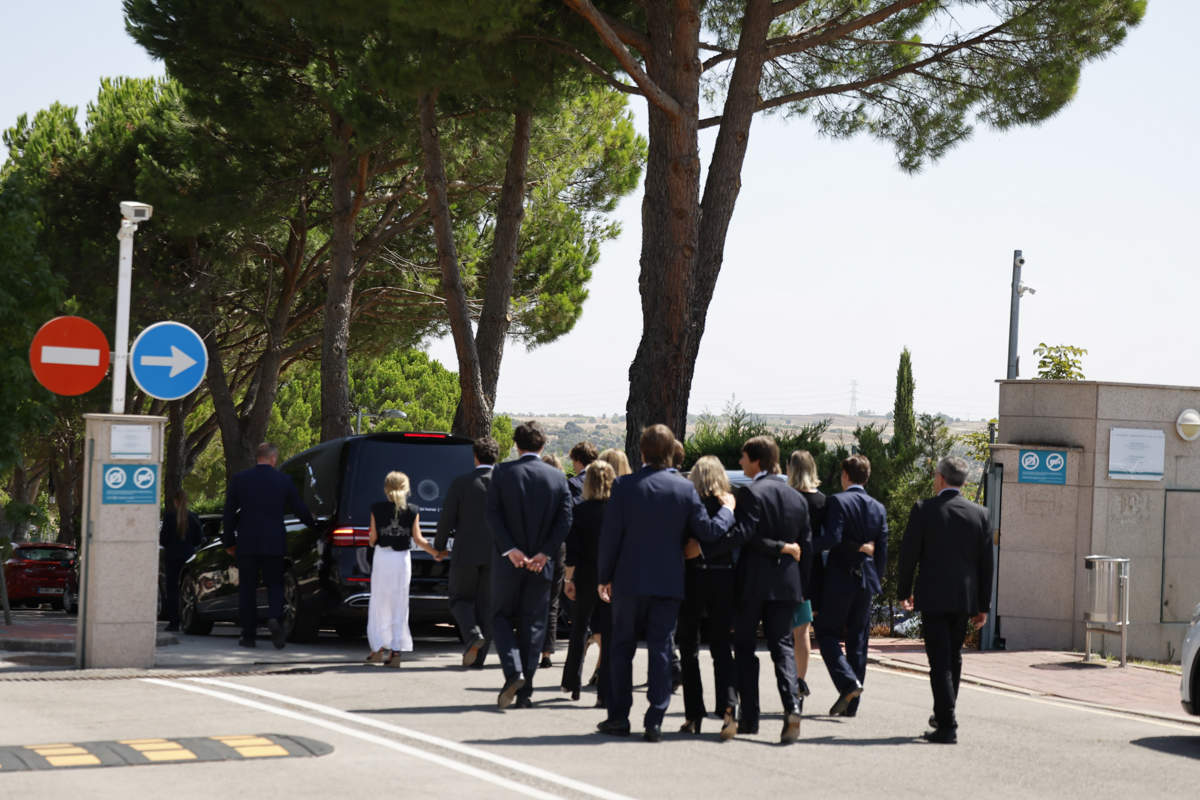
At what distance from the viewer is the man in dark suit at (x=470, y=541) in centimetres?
1094

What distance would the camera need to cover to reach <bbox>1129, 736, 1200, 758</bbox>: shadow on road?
9055 millimetres

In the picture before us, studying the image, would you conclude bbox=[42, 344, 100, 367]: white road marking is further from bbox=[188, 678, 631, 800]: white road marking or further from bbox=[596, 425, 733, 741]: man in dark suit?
bbox=[596, 425, 733, 741]: man in dark suit

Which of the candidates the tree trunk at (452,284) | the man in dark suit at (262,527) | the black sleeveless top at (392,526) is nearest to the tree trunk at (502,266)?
the tree trunk at (452,284)

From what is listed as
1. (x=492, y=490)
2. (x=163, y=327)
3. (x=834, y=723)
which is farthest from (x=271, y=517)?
(x=834, y=723)

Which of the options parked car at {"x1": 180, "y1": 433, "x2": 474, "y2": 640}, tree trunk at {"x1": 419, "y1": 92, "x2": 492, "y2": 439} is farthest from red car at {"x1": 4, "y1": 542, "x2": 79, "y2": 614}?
parked car at {"x1": 180, "y1": 433, "x2": 474, "y2": 640}

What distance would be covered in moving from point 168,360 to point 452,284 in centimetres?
801

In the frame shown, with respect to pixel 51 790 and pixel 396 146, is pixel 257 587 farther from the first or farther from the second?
pixel 396 146

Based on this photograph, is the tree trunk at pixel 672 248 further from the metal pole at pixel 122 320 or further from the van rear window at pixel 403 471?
the metal pole at pixel 122 320

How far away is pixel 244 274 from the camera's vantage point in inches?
1264

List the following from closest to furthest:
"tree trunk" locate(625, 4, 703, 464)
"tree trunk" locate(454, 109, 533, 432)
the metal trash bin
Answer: the metal trash bin → "tree trunk" locate(625, 4, 703, 464) → "tree trunk" locate(454, 109, 533, 432)

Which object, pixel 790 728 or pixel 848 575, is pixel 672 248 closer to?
pixel 848 575

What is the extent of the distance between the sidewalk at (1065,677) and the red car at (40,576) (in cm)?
1807

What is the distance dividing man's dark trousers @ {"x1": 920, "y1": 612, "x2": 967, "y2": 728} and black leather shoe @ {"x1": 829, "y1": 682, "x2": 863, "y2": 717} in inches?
27.9

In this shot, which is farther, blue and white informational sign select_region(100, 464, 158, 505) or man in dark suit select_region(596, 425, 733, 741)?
blue and white informational sign select_region(100, 464, 158, 505)
